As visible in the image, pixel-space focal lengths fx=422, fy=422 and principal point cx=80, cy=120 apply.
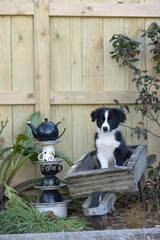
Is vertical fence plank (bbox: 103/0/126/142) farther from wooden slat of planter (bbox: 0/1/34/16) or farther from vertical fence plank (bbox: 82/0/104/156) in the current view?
wooden slat of planter (bbox: 0/1/34/16)

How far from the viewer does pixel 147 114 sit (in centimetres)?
523

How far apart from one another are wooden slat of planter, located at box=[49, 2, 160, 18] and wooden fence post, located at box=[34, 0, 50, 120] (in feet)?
0.40

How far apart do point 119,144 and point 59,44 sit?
1.56 meters

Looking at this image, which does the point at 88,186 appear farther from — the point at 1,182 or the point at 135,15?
the point at 135,15

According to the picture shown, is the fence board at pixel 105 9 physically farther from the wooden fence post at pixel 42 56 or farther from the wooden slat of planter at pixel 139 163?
the wooden slat of planter at pixel 139 163

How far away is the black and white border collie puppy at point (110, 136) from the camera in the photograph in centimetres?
439

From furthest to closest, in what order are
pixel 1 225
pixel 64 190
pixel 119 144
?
pixel 64 190, pixel 119 144, pixel 1 225

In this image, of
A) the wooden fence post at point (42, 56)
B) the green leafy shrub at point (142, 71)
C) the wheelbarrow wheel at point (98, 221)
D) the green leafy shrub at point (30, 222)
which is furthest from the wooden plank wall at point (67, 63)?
the wheelbarrow wheel at point (98, 221)

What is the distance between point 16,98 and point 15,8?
42.6 inches

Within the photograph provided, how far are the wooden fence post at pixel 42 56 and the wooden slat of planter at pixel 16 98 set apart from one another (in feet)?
0.28

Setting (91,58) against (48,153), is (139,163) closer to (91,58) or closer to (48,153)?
(48,153)

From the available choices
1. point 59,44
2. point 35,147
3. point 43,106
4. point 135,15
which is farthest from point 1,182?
point 135,15

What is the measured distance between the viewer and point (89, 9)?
5145mm

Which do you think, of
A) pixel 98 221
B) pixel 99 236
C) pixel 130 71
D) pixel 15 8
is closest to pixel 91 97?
pixel 130 71
